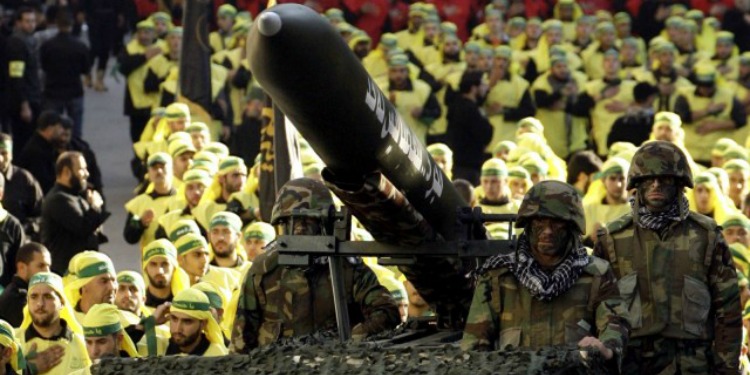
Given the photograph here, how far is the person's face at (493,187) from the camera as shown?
25188 millimetres

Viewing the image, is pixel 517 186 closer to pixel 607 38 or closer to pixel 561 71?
pixel 561 71

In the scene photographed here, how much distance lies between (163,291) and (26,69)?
36.4ft

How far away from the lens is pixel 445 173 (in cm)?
1883

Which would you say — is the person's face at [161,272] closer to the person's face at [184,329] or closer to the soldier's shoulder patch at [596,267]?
the person's face at [184,329]

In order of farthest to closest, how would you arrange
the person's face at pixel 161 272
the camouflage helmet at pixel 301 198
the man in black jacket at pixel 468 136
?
the man in black jacket at pixel 468 136
the person's face at pixel 161 272
the camouflage helmet at pixel 301 198

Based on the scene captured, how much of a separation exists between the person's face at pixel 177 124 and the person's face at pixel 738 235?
28.2ft

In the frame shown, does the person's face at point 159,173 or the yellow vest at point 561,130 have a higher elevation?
the yellow vest at point 561,130

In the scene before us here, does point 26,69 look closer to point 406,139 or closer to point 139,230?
point 139,230

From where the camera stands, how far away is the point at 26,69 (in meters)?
32.5

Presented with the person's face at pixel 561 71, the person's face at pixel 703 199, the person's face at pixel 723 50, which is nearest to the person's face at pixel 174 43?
the person's face at pixel 561 71

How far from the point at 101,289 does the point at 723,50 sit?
1445 centimetres

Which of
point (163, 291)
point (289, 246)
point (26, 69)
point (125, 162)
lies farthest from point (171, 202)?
point (289, 246)

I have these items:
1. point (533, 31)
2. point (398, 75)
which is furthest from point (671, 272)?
point (533, 31)

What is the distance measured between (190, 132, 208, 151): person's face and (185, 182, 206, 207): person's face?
2.89 m
